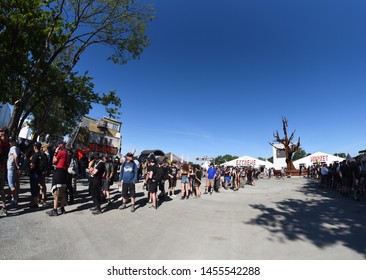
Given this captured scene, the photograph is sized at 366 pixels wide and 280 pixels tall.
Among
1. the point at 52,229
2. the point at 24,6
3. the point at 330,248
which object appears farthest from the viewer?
the point at 24,6

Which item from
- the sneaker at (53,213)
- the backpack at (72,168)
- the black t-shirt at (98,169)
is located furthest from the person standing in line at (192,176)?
the sneaker at (53,213)

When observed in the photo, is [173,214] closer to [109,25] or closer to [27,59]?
[27,59]

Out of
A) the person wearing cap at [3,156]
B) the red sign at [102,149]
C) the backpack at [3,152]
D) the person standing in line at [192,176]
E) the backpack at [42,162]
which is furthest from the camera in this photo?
the red sign at [102,149]

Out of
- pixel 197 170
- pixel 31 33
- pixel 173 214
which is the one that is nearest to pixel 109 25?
pixel 31 33

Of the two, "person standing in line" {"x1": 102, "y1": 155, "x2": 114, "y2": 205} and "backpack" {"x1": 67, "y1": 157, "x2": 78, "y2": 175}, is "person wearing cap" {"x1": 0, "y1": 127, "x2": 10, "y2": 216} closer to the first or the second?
"backpack" {"x1": 67, "y1": 157, "x2": 78, "y2": 175}

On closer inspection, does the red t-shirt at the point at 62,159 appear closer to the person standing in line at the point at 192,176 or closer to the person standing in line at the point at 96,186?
the person standing in line at the point at 96,186

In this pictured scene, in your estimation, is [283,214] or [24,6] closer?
[283,214]

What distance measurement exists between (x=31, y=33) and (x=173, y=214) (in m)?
12.4

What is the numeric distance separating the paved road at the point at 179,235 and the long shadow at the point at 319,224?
0.07ft

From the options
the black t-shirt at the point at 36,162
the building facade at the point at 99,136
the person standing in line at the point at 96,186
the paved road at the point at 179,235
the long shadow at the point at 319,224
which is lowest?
the paved road at the point at 179,235

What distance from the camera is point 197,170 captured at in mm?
10828

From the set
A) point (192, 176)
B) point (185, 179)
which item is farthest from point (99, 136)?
point (185, 179)

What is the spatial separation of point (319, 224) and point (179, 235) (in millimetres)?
4022

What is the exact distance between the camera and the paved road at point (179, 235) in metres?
3.63
